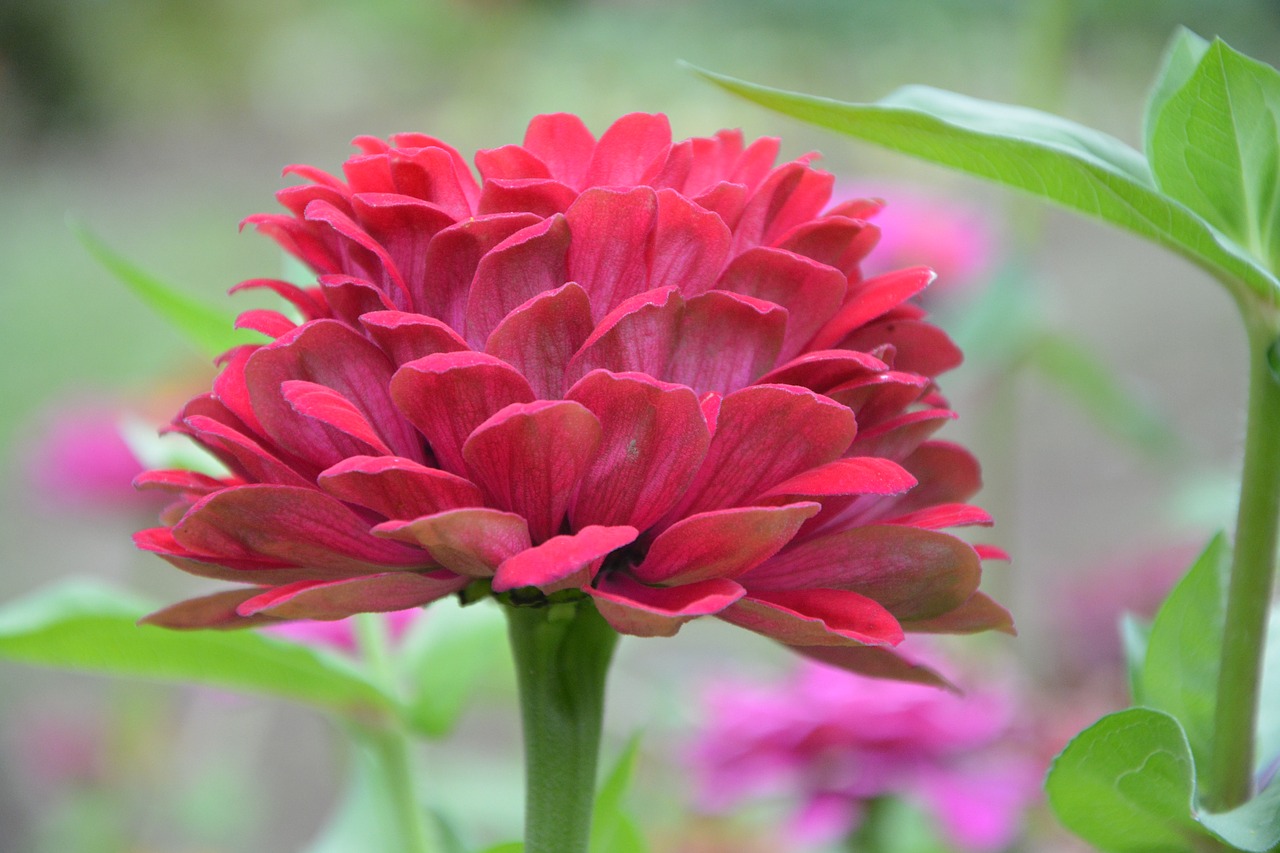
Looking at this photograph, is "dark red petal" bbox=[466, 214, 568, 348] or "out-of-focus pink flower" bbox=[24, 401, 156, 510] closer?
"dark red petal" bbox=[466, 214, 568, 348]

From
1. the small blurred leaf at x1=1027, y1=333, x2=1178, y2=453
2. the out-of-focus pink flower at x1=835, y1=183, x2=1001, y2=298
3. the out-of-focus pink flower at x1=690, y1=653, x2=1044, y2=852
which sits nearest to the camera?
the out-of-focus pink flower at x1=690, y1=653, x2=1044, y2=852

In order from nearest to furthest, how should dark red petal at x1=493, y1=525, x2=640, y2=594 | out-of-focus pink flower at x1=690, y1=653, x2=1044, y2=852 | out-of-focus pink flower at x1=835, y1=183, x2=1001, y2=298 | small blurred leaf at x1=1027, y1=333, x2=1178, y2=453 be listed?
dark red petal at x1=493, y1=525, x2=640, y2=594, out-of-focus pink flower at x1=690, y1=653, x2=1044, y2=852, small blurred leaf at x1=1027, y1=333, x2=1178, y2=453, out-of-focus pink flower at x1=835, y1=183, x2=1001, y2=298

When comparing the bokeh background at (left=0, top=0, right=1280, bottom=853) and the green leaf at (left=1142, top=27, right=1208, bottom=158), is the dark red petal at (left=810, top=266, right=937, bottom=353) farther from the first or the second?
the bokeh background at (left=0, top=0, right=1280, bottom=853)

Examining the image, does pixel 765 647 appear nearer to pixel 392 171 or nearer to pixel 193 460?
pixel 193 460

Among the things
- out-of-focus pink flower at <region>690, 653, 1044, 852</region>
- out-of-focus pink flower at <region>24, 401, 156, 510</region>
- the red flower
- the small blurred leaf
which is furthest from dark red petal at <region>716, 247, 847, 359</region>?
out-of-focus pink flower at <region>24, 401, 156, 510</region>

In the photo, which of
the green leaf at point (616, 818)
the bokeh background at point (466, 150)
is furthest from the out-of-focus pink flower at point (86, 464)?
the green leaf at point (616, 818)

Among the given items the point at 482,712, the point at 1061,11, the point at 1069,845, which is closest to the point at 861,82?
the point at 482,712

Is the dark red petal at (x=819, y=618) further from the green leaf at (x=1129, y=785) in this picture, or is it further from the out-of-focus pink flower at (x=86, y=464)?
the out-of-focus pink flower at (x=86, y=464)
